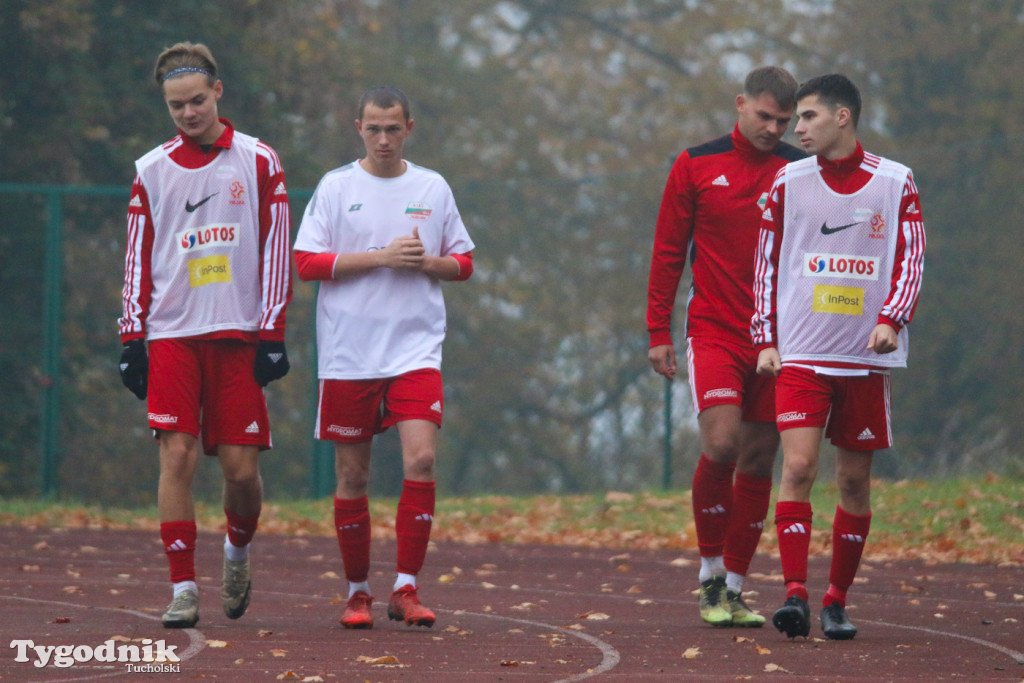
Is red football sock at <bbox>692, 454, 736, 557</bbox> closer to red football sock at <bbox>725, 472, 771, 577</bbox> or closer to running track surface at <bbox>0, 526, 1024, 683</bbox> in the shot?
red football sock at <bbox>725, 472, 771, 577</bbox>

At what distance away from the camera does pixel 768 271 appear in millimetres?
6902

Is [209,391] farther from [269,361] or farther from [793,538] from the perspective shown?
[793,538]

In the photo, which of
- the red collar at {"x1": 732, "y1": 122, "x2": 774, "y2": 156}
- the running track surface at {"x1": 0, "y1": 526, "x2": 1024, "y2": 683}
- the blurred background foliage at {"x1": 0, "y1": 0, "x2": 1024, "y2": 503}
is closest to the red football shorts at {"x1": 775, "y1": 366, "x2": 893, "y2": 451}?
the running track surface at {"x1": 0, "y1": 526, "x2": 1024, "y2": 683}

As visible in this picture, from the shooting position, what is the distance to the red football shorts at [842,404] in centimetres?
673

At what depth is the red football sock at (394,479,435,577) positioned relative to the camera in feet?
22.8

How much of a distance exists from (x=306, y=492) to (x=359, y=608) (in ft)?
28.6

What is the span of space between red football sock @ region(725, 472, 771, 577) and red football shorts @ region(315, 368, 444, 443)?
146 centimetres

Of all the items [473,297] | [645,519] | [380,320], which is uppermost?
[473,297]

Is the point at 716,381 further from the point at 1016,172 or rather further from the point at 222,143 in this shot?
the point at 1016,172

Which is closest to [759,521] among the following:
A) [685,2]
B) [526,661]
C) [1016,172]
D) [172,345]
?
[526,661]

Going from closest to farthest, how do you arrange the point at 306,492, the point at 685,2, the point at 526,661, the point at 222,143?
the point at 526,661 < the point at 222,143 < the point at 306,492 < the point at 685,2

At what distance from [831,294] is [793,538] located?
100 cm

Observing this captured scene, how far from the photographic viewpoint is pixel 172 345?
7.04 metres

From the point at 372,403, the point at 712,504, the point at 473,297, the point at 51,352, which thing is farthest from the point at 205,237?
the point at 473,297
